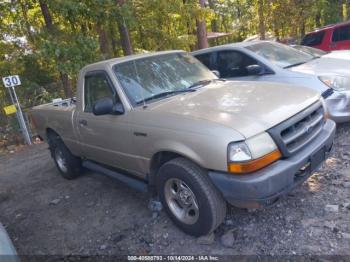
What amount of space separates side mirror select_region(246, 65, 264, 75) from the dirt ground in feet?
5.59

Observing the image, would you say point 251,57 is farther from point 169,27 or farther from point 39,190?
point 169,27

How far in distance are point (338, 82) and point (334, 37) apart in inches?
232

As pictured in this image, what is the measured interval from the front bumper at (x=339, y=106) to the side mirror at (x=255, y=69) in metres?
1.35

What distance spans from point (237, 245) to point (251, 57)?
159 inches

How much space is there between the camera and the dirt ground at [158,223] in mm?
3211

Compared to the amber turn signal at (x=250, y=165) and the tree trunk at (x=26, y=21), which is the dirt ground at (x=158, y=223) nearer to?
the amber turn signal at (x=250, y=165)

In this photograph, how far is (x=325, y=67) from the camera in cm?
591

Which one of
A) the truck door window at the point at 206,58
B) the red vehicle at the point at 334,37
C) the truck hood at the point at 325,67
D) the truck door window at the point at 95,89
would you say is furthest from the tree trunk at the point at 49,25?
the red vehicle at the point at 334,37

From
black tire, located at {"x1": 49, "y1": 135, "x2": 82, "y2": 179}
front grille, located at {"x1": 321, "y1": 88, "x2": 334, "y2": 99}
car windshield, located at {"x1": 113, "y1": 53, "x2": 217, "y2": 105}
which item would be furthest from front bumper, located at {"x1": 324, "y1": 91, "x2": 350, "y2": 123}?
black tire, located at {"x1": 49, "y1": 135, "x2": 82, "y2": 179}

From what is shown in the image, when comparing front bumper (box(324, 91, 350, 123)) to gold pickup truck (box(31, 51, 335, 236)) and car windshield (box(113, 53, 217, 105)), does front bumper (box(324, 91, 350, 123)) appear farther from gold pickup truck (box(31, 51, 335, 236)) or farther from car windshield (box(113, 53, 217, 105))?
car windshield (box(113, 53, 217, 105))

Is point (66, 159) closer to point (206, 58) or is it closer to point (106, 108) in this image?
point (106, 108)

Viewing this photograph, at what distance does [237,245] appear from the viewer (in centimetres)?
325

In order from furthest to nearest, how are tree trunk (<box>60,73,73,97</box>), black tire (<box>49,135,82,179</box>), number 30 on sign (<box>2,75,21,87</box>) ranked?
tree trunk (<box>60,73,73,97</box>), number 30 on sign (<box>2,75,21,87</box>), black tire (<box>49,135,82,179</box>)

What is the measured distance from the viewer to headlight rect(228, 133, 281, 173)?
112 inches
